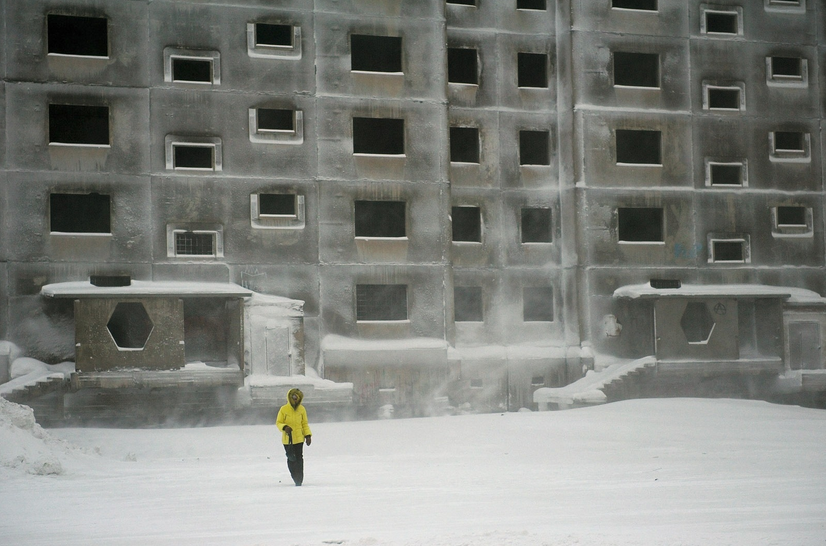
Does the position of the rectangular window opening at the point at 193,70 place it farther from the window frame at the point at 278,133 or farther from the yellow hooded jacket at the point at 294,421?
the yellow hooded jacket at the point at 294,421

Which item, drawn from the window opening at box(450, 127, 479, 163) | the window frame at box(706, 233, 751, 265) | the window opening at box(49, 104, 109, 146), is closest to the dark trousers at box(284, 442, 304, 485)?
the window opening at box(49, 104, 109, 146)

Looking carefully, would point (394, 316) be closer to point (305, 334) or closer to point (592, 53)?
point (305, 334)

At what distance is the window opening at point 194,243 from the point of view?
113 feet

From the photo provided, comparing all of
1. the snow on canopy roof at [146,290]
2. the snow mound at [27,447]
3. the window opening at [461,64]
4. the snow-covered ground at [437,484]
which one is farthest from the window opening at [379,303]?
the snow mound at [27,447]

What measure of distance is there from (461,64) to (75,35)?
13946mm

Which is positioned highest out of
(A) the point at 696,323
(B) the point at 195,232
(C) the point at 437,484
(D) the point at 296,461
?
(B) the point at 195,232

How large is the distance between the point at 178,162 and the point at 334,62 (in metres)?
6.43

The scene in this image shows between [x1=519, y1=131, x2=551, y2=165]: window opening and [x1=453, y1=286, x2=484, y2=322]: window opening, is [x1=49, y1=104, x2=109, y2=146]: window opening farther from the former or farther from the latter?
[x1=519, y1=131, x2=551, y2=165]: window opening

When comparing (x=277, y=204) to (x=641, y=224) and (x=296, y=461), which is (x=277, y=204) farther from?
(x=296, y=461)

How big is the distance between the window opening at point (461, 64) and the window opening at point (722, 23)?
933 centimetres

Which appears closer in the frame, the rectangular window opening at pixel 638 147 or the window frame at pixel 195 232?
the window frame at pixel 195 232

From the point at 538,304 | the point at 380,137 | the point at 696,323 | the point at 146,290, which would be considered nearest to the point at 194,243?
the point at 146,290

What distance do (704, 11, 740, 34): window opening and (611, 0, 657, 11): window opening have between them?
7.46 feet

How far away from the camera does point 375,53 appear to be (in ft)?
124
